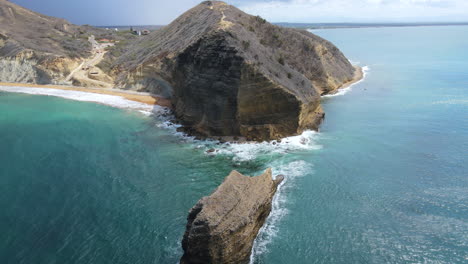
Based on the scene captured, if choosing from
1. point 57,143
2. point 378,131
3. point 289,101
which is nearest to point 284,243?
point 289,101

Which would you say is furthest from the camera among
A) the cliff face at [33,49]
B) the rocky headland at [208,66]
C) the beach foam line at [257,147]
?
the cliff face at [33,49]

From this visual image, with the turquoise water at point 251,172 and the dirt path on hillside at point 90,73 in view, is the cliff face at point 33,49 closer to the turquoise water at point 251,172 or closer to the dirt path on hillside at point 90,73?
the dirt path on hillside at point 90,73

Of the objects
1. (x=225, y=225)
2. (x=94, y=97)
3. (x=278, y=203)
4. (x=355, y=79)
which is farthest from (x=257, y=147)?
(x=355, y=79)

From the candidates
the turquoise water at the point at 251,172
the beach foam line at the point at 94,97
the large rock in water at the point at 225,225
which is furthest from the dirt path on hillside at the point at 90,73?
the large rock in water at the point at 225,225

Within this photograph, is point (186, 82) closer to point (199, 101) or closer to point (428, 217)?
point (199, 101)

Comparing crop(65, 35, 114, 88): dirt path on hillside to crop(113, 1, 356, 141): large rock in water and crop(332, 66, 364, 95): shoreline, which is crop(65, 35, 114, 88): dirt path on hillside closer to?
crop(113, 1, 356, 141): large rock in water

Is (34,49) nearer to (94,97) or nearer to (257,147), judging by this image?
(94,97)

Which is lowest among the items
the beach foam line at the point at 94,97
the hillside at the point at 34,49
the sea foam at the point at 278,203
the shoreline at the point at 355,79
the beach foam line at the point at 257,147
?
the sea foam at the point at 278,203
